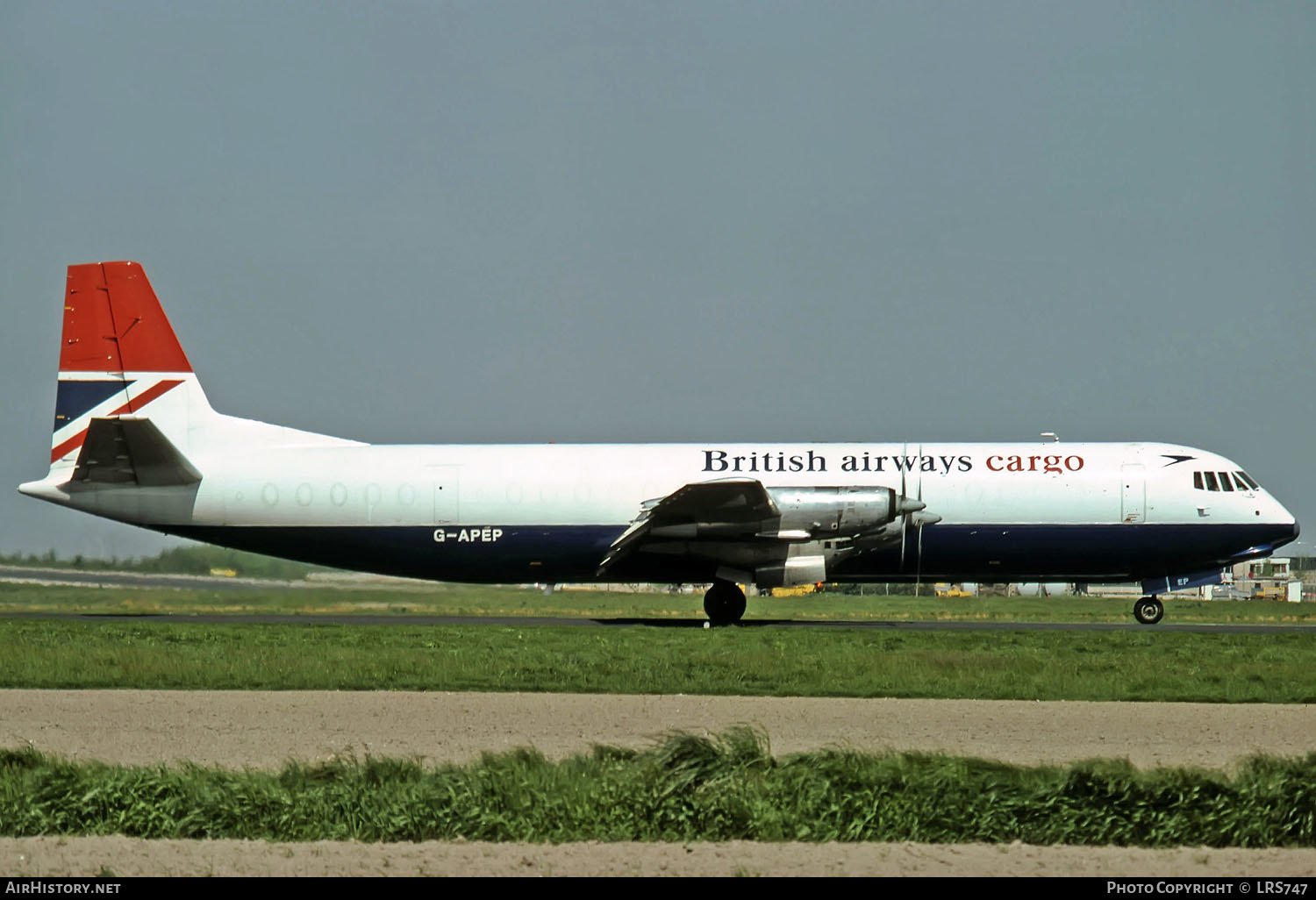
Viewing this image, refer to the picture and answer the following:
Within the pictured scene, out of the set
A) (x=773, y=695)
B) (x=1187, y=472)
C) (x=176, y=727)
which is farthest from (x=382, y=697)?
(x=1187, y=472)

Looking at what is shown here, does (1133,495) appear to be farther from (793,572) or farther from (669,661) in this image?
(669,661)

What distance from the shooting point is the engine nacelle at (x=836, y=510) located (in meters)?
31.2

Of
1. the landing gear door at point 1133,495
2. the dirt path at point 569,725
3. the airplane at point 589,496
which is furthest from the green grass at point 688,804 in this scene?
the landing gear door at point 1133,495

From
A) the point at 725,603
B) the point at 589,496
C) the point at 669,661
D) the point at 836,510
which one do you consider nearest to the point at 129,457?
the point at 589,496

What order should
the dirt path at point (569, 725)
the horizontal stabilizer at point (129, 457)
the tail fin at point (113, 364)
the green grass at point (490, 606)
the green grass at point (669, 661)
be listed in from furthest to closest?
the tail fin at point (113, 364), the green grass at point (490, 606), the horizontal stabilizer at point (129, 457), the green grass at point (669, 661), the dirt path at point (569, 725)

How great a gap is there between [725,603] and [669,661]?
31.3 feet

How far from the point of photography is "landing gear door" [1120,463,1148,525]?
110 ft

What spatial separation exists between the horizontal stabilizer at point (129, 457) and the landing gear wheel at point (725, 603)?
1341 cm

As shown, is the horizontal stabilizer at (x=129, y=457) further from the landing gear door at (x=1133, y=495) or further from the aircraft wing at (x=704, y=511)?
the landing gear door at (x=1133, y=495)

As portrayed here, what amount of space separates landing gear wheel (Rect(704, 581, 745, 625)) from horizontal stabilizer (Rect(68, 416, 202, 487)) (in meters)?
13.4

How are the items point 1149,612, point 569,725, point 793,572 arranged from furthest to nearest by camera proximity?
point 1149,612 → point 793,572 → point 569,725

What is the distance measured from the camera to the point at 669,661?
2386cm

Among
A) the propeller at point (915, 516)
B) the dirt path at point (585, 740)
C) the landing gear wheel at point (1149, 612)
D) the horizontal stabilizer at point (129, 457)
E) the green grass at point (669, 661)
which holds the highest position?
the horizontal stabilizer at point (129, 457)

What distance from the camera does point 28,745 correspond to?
1356 centimetres
